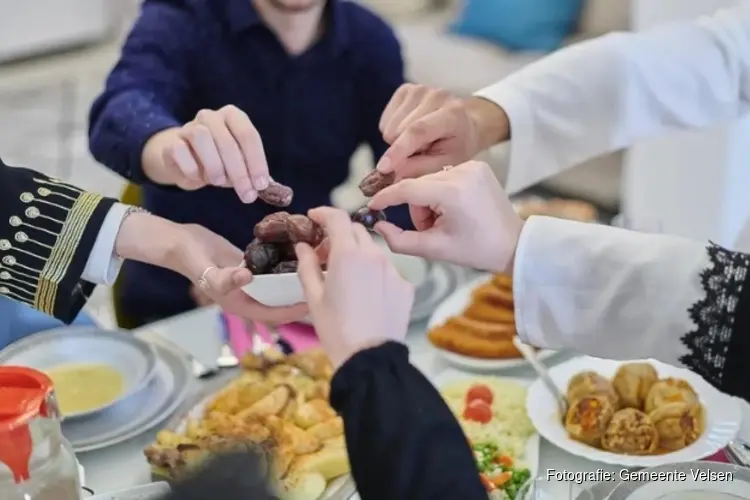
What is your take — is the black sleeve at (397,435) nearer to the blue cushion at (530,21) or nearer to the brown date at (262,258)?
the brown date at (262,258)

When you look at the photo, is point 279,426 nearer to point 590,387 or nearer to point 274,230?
point 274,230

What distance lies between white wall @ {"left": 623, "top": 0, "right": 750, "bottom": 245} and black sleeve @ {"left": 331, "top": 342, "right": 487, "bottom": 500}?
A: 1082 mm

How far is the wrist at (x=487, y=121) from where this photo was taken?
113 cm

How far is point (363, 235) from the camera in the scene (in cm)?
73

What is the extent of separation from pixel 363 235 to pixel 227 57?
2.88 ft

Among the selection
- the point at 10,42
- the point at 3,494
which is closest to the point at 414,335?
the point at 3,494

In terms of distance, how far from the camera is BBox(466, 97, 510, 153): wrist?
1126mm

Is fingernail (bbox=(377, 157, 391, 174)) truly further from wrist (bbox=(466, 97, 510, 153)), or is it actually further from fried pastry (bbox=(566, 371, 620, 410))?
fried pastry (bbox=(566, 371, 620, 410))

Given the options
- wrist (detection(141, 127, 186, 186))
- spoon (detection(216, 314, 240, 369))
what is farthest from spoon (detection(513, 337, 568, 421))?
wrist (detection(141, 127, 186, 186))

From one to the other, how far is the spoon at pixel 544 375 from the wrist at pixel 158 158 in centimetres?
44

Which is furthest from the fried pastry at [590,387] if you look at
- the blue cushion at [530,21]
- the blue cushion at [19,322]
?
the blue cushion at [530,21]

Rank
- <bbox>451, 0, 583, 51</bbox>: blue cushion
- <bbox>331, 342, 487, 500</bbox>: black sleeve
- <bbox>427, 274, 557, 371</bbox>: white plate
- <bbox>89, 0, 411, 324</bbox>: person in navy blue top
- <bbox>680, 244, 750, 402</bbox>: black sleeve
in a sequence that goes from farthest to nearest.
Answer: <bbox>451, 0, 583, 51</bbox>: blue cushion < <bbox>89, 0, 411, 324</bbox>: person in navy blue top < <bbox>427, 274, 557, 371</bbox>: white plate < <bbox>680, 244, 750, 402</bbox>: black sleeve < <bbox>331, 342, 487, 500</bbox>: black sleeve

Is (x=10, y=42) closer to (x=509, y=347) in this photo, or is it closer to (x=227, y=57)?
(x=227, y=57)

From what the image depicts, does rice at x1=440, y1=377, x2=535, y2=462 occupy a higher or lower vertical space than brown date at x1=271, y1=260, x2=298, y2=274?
lower
